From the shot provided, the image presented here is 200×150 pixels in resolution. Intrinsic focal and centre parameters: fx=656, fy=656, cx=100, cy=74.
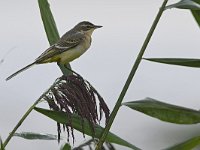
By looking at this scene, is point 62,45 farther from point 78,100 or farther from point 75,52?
point 78,100

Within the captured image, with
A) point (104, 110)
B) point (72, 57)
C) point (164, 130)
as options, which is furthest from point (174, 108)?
point (72, 57)

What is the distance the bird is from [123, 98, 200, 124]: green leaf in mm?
857

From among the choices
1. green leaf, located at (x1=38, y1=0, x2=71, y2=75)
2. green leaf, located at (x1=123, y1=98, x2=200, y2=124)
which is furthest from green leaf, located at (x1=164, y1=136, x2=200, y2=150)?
green leaf, located at (x1=38, y1=0, x2=71, y2=75)

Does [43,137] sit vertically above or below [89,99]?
below

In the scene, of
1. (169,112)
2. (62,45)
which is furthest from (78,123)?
(62,45)

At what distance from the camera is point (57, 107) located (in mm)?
1428

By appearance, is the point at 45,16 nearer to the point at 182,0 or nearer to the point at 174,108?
the point at 182,0

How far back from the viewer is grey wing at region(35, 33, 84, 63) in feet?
7.98

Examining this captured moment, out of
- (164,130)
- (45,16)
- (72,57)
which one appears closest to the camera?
(45,16)

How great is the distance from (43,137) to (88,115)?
301mm

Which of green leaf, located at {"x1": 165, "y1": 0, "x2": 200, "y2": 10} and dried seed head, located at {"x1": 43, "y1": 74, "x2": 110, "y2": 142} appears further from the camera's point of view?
green leaf, located at {"x1": 165, "y1": 0, "x2": 200, "y2": 10}

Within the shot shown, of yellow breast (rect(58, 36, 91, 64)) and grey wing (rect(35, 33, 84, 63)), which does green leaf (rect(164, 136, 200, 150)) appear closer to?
grey wing (rect(35, 33, 84, 63))

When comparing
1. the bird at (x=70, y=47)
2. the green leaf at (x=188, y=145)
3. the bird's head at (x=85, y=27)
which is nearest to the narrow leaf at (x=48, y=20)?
the bird at (x=70, y=47)

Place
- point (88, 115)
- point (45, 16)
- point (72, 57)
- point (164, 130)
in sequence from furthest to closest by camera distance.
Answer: point (72, 57) < point (164, 130) < point (45, 16) < point (88, 115)
